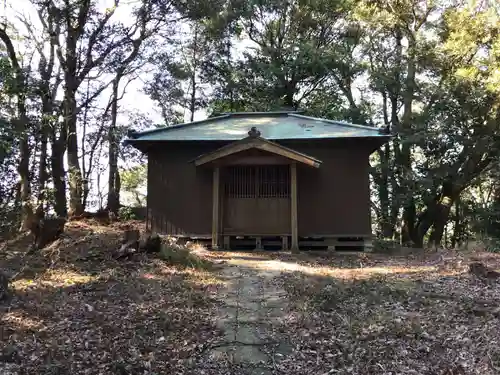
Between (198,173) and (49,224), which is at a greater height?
(198,173)

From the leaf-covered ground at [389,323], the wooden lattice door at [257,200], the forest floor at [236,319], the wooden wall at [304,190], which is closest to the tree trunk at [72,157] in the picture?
the wooden wall at [304,190]

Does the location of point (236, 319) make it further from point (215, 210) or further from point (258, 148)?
point (258, 148)

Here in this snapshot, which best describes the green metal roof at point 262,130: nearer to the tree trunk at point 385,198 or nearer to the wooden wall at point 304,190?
the wooden wall at point 304,190

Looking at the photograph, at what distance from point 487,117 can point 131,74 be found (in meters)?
15.4

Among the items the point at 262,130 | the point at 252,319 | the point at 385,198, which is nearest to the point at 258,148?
the point at 262,130

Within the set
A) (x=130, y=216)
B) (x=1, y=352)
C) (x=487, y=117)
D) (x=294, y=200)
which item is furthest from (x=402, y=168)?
(x=1, y=352)

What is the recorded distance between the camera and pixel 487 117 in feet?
61.4

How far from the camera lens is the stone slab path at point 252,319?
16.8 ft

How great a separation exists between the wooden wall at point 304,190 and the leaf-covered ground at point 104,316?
423 centimetres

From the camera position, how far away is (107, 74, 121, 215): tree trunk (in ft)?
67.1

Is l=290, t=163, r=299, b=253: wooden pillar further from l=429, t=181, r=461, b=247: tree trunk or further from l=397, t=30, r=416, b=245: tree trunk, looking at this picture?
l=429, t=181, r=461, b=247: tree trunk

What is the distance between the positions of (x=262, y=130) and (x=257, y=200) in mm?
2522

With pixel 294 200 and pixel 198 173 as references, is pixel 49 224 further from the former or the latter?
pixel 294 200

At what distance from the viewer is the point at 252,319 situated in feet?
20.4
